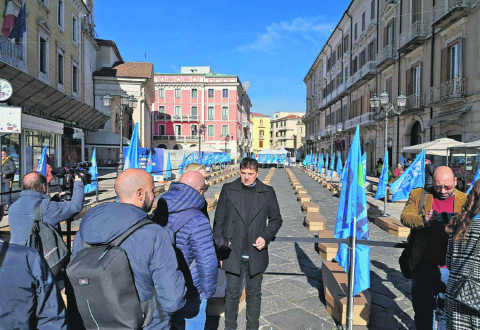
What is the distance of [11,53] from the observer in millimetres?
13805

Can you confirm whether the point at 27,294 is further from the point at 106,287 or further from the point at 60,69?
the point at 60,69

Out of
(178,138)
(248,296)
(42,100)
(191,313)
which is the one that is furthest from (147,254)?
(178,138)

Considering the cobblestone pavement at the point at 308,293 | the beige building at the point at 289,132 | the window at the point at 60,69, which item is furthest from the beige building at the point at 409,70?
the beige building at the point at 289,132

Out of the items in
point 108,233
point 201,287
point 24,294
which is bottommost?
point 201,287

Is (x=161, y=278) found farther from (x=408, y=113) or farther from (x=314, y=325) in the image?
(x=408, y=113)

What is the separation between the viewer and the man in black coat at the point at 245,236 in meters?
2.90

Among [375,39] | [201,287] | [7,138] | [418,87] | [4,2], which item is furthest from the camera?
[375,39]

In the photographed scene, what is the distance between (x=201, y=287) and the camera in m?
2.25

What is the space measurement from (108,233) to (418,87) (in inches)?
821

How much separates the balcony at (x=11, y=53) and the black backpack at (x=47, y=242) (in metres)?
12.7

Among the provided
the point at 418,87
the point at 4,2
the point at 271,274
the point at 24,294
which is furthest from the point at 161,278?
the point at 418,87

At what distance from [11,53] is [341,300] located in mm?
15996

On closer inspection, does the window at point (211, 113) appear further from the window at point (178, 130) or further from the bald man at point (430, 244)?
the bald man at point (430, 244)

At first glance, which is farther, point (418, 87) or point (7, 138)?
point (418, 87)
